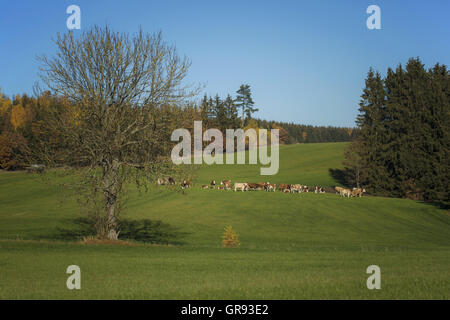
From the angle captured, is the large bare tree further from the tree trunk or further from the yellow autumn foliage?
the yellow autumn foliage

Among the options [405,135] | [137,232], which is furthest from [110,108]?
[405,135]

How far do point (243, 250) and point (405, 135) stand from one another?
140 feet

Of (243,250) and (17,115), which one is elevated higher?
(17,115)

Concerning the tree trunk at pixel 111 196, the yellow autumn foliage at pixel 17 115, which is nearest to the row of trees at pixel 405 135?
the tree trunk at pixel 111 196

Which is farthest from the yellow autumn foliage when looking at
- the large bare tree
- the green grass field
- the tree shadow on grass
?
the large bare tree

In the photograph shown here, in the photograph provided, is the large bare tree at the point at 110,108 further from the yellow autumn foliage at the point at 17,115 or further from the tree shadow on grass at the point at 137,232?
the yellow autumn foliage at the point at 17,115

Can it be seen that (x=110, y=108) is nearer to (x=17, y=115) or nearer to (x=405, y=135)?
(x=405, y=135)

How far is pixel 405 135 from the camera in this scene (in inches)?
2141

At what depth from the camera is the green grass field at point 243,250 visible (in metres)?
8.39

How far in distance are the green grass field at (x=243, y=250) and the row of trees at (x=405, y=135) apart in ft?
22.2

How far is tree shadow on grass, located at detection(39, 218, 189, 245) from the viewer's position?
26.1m

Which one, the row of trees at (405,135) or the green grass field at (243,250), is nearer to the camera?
the green grass field at (243,250)

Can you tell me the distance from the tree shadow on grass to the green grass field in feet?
2.85
